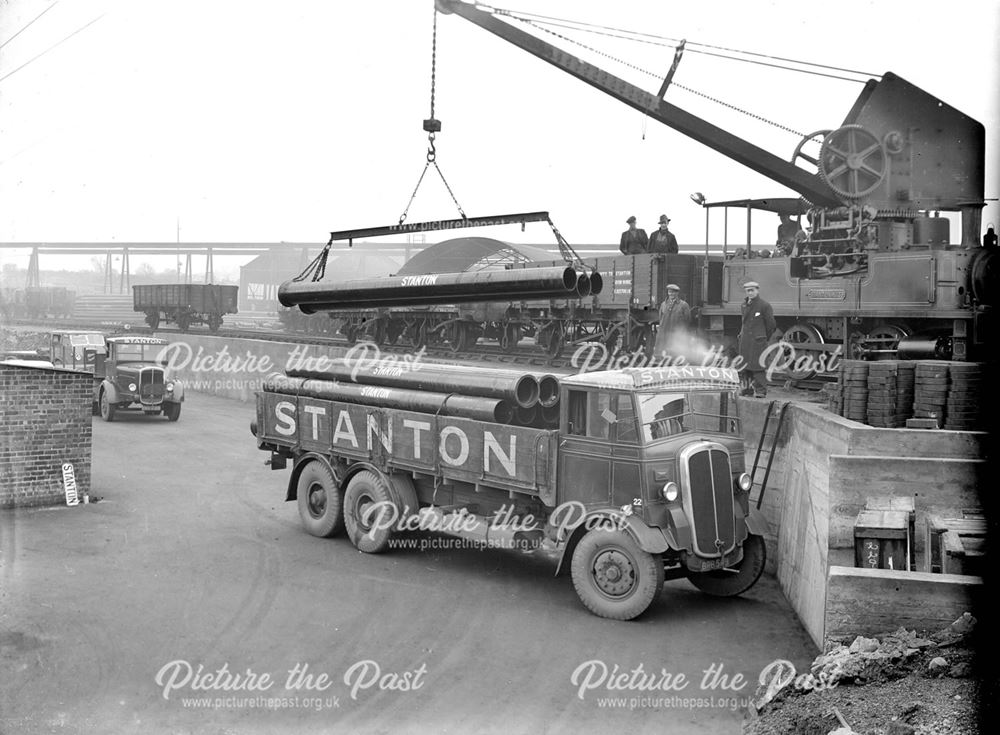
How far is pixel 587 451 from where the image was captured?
9039 millimetres

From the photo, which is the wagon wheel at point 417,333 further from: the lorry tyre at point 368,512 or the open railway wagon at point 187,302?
the open railway wagon at point 187,302

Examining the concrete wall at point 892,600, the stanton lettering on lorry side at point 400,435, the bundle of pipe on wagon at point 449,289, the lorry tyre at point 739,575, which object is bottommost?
the lorry tyre at point 739,575

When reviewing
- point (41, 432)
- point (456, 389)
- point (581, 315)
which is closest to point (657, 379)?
point (456, 389)

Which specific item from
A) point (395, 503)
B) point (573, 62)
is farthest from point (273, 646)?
point (573, 62)

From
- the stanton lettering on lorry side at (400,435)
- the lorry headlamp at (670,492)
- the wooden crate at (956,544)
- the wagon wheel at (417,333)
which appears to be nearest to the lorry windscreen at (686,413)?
the lorry headlamp at (670,492)

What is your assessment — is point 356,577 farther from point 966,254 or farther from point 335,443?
point 966,254

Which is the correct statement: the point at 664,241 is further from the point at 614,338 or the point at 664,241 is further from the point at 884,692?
the point at 884,692

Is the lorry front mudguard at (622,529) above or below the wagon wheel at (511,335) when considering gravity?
below

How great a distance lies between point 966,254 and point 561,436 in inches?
305

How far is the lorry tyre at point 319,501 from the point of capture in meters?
11.6

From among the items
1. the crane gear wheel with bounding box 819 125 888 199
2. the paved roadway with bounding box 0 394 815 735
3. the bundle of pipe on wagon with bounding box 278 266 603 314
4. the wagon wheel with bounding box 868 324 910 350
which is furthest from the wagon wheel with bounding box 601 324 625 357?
the bundle of pipe on wagon with bounding box 278 266 603 314

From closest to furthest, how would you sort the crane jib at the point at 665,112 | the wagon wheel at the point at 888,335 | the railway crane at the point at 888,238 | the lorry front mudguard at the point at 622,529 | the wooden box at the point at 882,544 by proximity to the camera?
the wooden box at the point at 882,544 < the lorry front mudguard at the point at 622,529 < the railway crane at the point at 888,238 < the wagon wheel at the point at 888,335 < the crane jib at the point at 665,112

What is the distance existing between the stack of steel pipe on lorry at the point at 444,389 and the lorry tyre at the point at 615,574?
1420 mm

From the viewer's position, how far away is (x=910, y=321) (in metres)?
14.2
